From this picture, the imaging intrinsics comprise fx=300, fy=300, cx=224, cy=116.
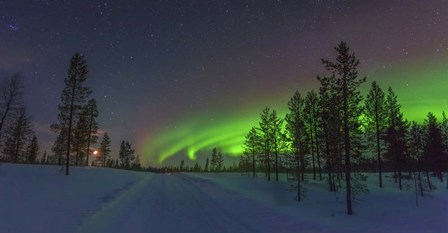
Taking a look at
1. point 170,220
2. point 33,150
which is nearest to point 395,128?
point 170,220

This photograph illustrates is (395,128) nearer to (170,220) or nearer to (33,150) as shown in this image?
(170,220)

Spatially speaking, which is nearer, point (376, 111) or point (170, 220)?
point (170, 220)

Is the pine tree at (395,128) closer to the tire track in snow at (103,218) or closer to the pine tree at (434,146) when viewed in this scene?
the pine tree at (434,146)

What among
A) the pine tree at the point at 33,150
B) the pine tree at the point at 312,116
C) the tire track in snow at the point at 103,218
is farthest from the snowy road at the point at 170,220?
the pine tree at the point at 33,150

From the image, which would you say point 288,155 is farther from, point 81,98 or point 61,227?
point 81,98

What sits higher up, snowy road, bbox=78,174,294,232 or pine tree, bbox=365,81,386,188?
pine tree, bbox=365,81,386,188

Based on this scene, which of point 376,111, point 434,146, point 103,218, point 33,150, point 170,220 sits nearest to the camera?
point 170,220

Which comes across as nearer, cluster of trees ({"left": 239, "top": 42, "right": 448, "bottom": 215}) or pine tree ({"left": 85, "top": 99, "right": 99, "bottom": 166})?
cluster of trees ({"left": 239, "top": 42, "right": 448, "bottom": 215})

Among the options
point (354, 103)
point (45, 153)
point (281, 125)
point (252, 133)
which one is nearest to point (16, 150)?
point (252, 133)

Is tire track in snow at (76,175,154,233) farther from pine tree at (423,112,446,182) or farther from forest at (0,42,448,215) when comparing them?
pine tree at (423,112,446,182)

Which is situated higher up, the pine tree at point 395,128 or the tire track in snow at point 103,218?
the pine tree at point 395,128

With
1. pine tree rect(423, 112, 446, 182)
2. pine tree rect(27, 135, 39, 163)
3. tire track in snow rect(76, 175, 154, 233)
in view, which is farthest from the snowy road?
pine tree rect(27, 135, 39, 163)

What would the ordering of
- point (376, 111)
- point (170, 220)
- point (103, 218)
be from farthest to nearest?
point (376, 111) < point (103, 218) < point (170, 220)

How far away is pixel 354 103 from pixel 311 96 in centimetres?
2057
